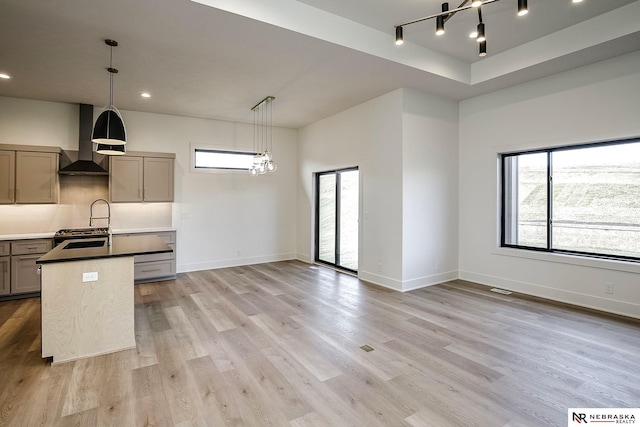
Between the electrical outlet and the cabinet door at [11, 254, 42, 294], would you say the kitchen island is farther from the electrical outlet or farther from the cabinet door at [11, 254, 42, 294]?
the cabinet door at [11, 254, 42, 294]

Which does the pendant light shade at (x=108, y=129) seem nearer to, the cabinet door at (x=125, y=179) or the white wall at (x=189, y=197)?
the cabinet door at (x=125, y=179)

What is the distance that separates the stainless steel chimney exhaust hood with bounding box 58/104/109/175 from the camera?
17.8ft

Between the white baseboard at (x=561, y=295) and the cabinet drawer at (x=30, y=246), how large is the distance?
676cm

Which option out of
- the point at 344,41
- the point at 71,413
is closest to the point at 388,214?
the point at 344,41

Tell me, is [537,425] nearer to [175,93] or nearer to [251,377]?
[251,377]

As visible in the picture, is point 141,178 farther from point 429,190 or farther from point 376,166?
point 429,190

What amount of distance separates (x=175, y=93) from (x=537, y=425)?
586 centimetres

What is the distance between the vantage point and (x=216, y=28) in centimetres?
329

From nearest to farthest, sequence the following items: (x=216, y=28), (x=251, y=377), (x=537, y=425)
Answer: (x=537, y=425)
(x=251, y=377)
(x=216, y=28)

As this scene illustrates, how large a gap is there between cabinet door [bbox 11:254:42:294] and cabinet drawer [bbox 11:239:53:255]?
0.24 feet

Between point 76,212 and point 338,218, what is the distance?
4784 mm

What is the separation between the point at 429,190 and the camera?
5.41 m

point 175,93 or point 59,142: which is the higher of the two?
point 175,93

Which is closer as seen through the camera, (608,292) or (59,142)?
(608,292)
